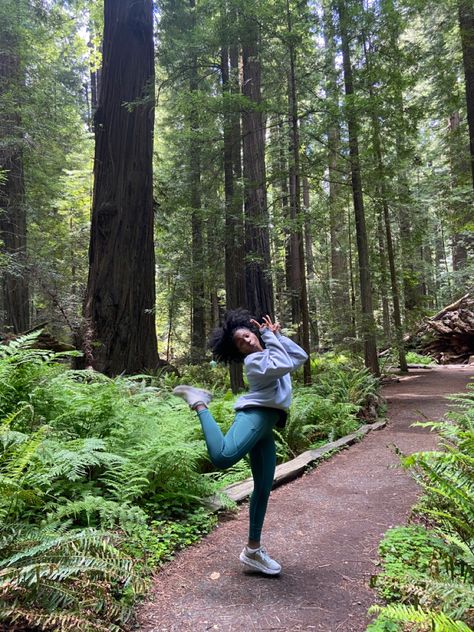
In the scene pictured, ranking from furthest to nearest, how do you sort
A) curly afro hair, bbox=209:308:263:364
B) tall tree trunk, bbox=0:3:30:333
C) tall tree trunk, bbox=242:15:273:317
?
1. tall tree trunk, bbox=0:3:30:333
2. tall tree trunk, bbox=242:15:273:317
3. curly afro hair, bbox=209:308:263:364

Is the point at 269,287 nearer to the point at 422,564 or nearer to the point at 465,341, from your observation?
the point at 422,564

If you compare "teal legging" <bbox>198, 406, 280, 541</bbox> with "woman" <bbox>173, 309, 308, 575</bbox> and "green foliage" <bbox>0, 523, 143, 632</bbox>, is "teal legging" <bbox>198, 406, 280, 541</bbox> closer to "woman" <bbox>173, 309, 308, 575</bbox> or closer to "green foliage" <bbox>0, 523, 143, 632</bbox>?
"woman" <bbox>173, 309, 308, 575</bbox>

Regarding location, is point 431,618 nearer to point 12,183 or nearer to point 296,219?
point 296,219

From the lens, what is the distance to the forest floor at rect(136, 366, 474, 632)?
99.6 inches

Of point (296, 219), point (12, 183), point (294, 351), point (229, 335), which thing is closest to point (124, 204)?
point (296, 219)

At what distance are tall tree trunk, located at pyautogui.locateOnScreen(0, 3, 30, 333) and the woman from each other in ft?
23.9

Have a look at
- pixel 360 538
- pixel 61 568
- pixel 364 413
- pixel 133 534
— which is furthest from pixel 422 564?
pixel 364 413

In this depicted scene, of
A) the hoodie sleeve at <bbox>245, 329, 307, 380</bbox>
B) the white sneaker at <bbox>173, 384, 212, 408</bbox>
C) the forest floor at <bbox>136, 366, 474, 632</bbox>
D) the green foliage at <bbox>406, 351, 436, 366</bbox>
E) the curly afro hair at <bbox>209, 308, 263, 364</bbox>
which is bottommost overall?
the forest floor at <bbox>136, 366, 474, 632</bbox>

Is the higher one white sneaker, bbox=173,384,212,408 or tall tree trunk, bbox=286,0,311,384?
tall tree trunk, bbox=286,0,311,384

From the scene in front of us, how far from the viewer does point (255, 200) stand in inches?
380

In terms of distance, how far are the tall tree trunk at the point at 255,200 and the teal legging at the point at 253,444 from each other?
5.80m

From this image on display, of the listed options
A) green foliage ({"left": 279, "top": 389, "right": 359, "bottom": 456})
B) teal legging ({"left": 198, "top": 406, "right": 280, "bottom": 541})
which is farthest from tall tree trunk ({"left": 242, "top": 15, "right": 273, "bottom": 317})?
teal legging ({"left": 198, "top": 406, "right": 280, "bottom": 541})

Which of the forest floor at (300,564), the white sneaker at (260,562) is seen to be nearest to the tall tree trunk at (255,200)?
the forest floor at (300,564)

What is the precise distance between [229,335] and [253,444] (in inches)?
32.3
